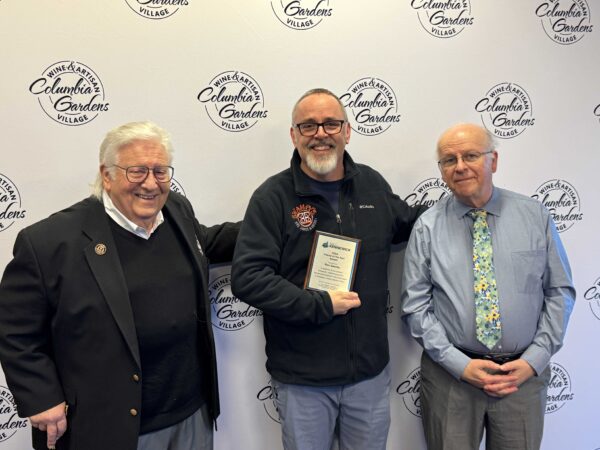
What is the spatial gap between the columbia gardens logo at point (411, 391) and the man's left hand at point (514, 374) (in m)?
0.59

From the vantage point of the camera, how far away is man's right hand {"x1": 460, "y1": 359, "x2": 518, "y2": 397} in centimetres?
155

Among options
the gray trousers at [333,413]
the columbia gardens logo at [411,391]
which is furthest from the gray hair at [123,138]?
the columbia gardens logo at [411,391]

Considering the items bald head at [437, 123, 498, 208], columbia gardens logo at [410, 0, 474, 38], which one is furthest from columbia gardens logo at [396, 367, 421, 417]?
columbia gardens logo at [410, 0, 474, 38]

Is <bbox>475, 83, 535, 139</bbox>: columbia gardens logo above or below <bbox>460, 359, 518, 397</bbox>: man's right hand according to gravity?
above

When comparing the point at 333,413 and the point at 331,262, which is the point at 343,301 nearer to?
the point at 331,262

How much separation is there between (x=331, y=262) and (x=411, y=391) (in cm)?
102

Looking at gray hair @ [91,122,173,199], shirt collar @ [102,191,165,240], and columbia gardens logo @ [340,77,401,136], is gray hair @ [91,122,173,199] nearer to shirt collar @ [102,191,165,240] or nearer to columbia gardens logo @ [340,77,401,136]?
shirt collar @ [102,191,165,240]

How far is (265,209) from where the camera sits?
161cm

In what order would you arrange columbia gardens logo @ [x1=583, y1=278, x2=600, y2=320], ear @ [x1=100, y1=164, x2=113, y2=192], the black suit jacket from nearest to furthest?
1. the black suit jacket
2. ear @ [x1=100, y1=164, x2=113, y2=192]
3. columbia gardens logo @ [x1=583, y1=278, x2=600, y2=320]

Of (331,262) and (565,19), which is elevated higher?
(565,19)

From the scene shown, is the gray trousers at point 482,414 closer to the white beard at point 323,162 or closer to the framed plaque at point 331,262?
the framed plaque at point 331,262

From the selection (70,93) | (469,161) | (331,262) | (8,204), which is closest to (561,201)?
(469,161)

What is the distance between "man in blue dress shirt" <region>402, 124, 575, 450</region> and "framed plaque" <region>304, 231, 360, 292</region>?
11.6 inches

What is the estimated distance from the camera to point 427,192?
2.06m
